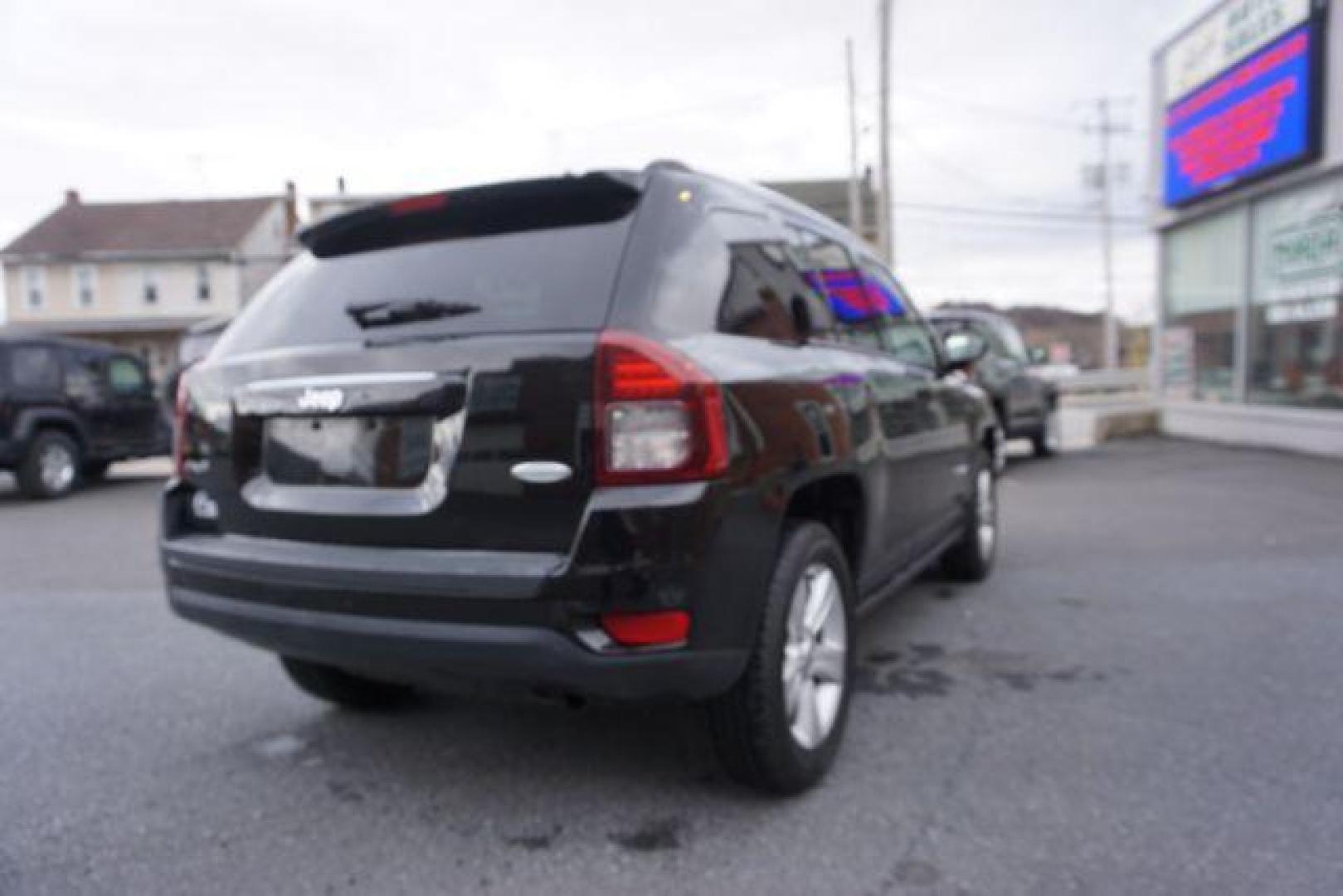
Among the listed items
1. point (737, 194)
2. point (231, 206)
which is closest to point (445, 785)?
point (737, 194)

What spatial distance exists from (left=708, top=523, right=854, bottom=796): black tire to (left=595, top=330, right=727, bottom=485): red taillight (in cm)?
48

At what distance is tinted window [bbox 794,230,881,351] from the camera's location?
10.3ft

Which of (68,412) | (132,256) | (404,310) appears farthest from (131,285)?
(404,310)

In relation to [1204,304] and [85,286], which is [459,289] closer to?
[1204,304]

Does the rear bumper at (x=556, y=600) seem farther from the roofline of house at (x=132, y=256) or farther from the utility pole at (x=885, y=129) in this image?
the roofline of house at (x=132, y=256)

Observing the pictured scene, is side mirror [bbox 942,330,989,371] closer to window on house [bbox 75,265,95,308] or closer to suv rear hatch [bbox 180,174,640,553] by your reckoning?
suv rear hatch [bbox 180,174,640,553]

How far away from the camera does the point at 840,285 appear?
3361mm

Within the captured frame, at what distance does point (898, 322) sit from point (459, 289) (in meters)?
2.18

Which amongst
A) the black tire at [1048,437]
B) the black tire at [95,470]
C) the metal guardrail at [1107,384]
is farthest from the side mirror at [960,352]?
the metal guardrail at [1107,384]

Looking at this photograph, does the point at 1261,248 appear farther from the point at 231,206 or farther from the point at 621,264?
the point at 231,206

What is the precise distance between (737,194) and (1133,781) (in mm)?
2096

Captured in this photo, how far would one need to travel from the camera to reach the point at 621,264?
90.9 inches

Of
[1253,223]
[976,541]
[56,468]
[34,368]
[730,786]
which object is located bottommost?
[730,786]

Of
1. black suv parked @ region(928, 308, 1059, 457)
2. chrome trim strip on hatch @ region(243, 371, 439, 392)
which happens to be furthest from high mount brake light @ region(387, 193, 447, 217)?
black suv parked @ region(928, 308, 1059, 457)
